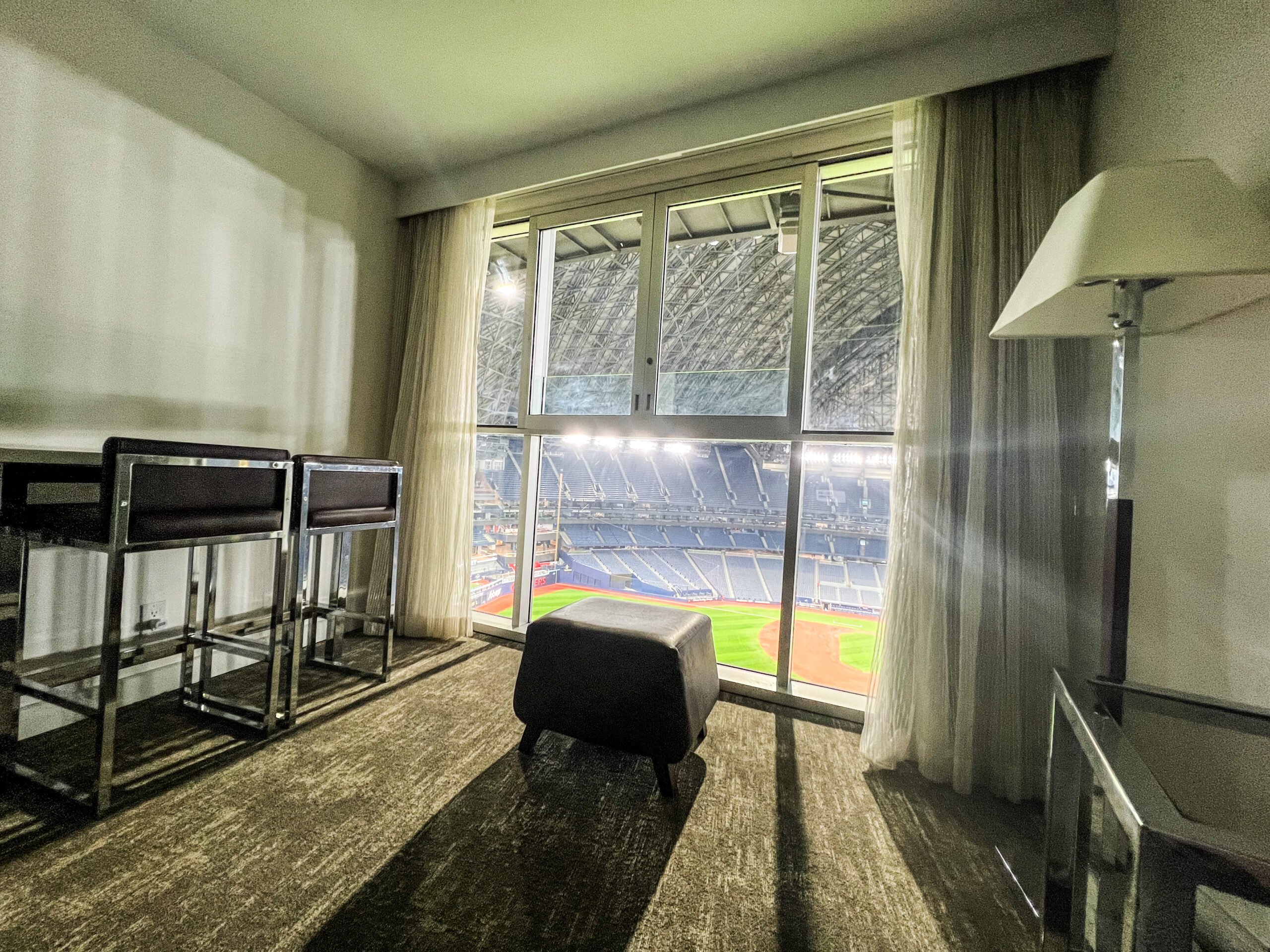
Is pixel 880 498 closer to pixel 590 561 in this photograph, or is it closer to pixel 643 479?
pixel 643 479

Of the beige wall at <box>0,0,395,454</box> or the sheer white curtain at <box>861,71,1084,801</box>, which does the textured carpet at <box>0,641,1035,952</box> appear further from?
the beige wall at <box>0,0,395,454</box>

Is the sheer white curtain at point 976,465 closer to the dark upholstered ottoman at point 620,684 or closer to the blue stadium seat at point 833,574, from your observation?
the dark upholstered ottoman at point 620,684

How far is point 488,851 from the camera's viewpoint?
133 cm

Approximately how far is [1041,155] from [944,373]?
83 centimetres

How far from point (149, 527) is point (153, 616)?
106 centimetres

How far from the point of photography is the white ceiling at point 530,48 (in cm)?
186

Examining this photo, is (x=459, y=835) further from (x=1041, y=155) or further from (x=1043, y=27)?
(x=1043, y=27)

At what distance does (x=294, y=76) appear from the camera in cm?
232

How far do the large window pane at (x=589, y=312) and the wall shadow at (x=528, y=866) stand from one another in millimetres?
1788

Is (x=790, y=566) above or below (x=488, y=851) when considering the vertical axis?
above

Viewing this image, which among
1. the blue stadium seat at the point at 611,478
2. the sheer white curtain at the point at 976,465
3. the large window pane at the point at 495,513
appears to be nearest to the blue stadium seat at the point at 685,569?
the blue stadium seat at the point at 611,478

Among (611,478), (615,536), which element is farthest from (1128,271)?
(615,536)

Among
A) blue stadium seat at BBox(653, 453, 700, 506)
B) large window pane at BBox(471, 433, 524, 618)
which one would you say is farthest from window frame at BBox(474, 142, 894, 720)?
blue stadium seat at BBox(653, 453, 700, 506)

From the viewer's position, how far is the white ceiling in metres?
1.86
